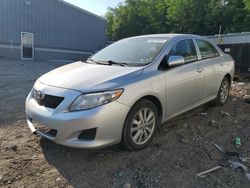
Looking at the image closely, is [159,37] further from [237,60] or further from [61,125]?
[237,60]

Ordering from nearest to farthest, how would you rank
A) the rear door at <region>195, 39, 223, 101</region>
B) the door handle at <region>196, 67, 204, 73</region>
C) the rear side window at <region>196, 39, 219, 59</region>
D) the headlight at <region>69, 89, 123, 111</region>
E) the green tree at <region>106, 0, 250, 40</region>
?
the headlight at <region>69, 89, 123, 111</region>, the door handle at <region>196, 67, 204, 73</region>, the rear door at <region>195, 39, 223, 101</region>, the rear side window at <region>196, 39, 219, 59</region>, the green tree at <region>106, 0, 250, 40</region>

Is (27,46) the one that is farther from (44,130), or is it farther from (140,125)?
(140,125)

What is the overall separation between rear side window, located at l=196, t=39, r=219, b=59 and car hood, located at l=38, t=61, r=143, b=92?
1948 mm

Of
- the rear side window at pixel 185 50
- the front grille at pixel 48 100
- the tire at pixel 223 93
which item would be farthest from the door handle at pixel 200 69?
the front grille at pixel 48 100

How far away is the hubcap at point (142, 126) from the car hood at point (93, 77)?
1.74ft

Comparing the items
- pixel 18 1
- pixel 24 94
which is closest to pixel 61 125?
pixel 24 94

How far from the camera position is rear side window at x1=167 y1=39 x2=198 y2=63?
452 centimetres

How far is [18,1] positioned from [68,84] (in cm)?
1598

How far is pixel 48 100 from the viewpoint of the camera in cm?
349

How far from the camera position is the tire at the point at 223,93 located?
234 inches

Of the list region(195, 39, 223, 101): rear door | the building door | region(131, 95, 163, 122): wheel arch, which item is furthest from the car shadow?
the building door

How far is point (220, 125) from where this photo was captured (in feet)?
16.3

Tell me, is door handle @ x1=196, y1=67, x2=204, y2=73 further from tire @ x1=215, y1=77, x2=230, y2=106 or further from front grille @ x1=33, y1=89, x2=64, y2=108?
front grille @ x1=33, y1=89, x2=64, y2=108

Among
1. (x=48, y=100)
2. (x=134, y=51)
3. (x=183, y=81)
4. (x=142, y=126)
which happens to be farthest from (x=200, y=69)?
(x=48, y=100)
